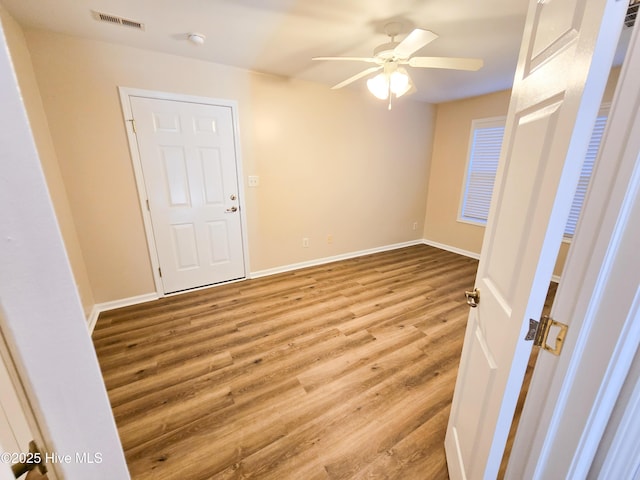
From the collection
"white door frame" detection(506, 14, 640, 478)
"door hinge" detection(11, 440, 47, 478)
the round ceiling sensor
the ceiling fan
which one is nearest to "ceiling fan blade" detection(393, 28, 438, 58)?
the ceiling fan

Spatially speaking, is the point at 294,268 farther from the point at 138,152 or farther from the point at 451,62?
the point at 451,62

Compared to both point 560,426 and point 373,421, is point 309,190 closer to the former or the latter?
point 373,421

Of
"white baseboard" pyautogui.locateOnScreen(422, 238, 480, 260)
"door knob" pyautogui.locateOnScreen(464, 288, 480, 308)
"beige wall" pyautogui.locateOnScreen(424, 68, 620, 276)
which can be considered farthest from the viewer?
"white baseboard" pyautogui.locateOnScreen(422, 238, 480, 260)

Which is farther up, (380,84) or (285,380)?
(380,84)

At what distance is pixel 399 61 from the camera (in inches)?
77.2

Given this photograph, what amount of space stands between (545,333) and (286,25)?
2.37m

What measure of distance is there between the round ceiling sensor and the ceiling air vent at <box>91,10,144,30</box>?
0.32 meters

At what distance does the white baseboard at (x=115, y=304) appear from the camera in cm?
245

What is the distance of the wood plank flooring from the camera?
1328 mm

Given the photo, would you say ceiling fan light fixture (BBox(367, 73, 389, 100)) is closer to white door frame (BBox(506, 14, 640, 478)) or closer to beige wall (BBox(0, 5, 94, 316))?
white door frame (BBox(506, 14, 640, 478))

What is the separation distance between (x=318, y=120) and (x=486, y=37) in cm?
186

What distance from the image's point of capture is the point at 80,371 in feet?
1.42

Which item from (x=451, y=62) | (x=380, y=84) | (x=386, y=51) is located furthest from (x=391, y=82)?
(x=451, y=62)

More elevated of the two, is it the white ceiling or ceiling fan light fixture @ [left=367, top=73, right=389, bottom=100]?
the white ceiling
